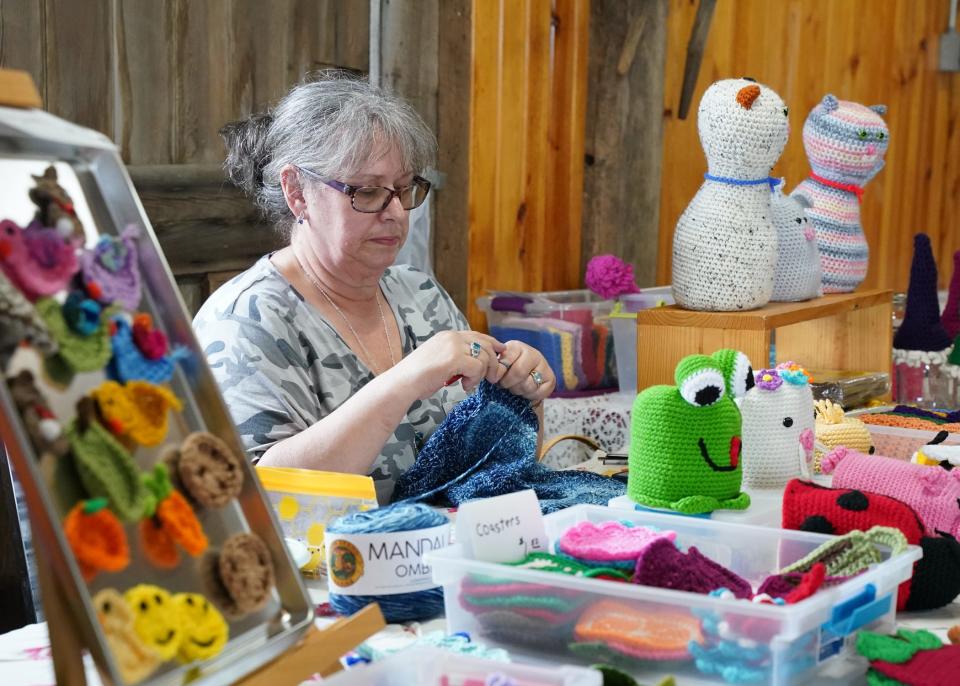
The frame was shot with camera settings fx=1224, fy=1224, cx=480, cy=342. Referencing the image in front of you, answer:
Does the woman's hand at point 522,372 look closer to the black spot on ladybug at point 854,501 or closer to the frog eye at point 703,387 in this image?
the frog eye at point 703,387

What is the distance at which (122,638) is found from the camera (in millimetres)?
718

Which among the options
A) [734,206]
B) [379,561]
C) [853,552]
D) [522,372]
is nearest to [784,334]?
[734,206]

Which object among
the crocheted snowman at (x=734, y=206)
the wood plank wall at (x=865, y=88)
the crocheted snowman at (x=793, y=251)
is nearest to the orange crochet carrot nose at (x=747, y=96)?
the crocheted snowman at (x=734, y=206)

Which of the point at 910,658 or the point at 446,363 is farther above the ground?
the point at 446,363

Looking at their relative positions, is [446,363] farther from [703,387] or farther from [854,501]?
[854,501]

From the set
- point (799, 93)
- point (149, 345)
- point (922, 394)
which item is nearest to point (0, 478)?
point (149, 345)

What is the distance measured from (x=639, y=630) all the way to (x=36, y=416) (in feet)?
1.55

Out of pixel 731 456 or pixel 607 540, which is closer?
pixel 607 540

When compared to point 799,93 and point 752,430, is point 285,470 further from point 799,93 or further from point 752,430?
point 799,93

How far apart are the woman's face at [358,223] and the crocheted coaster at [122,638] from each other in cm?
115

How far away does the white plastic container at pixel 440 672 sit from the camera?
2.72 feet

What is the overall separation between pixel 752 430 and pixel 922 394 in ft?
3.64

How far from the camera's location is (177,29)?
2.11 meters

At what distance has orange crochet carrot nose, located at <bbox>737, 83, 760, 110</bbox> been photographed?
195 cm
